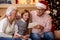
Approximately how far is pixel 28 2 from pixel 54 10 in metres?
1.02

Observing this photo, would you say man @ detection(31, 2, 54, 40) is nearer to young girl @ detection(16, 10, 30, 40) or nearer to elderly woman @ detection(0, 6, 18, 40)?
young girl @ detection(16, 10, 30, 40)

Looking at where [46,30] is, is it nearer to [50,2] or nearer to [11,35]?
[11,35]

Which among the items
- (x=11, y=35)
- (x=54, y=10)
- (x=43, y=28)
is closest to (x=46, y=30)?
(x=43, y=28)

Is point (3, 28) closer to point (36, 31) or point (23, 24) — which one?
point (23, 24)

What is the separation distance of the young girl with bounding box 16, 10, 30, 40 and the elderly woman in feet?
0.26

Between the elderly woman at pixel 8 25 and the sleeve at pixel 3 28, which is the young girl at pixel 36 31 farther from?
the sleeve at pixel 3 28

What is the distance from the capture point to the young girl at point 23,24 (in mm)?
2583

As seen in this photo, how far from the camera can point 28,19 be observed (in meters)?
2.67

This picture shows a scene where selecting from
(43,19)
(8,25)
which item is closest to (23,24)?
(8,25)

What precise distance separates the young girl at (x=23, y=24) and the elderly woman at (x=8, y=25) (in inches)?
3.1

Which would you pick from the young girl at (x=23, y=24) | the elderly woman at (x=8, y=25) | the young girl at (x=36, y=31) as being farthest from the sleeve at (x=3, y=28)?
the young girl at (x=36, y=31)

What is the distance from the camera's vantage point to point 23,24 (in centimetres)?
260

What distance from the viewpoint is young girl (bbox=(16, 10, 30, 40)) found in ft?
8.47

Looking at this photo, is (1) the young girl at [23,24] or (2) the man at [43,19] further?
(2) the man at [43,19]
